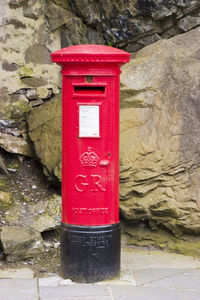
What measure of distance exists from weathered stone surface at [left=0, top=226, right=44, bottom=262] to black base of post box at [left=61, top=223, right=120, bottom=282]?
0.56 m

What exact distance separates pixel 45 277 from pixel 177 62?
2.14 meters

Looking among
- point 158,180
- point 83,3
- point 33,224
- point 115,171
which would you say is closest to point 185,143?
Answer: point 158,180

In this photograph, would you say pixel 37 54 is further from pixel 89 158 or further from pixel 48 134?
pixel 89 158

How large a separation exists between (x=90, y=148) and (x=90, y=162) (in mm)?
96

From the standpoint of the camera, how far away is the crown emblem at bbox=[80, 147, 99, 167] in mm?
3717

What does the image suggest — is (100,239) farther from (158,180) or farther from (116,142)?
(158,180)

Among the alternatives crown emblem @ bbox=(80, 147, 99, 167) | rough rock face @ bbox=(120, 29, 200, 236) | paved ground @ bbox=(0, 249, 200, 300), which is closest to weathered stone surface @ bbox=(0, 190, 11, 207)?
paved ground @ bbox=(0, 249, 200, 300)

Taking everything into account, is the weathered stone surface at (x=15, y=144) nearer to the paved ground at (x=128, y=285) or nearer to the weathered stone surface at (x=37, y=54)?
the weathered stone surface at (x=37, y=54)

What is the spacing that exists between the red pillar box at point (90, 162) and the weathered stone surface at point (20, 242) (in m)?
0.54

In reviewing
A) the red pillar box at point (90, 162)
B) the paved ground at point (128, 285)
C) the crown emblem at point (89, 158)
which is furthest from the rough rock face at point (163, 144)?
the crown emblem at point (89, 158)

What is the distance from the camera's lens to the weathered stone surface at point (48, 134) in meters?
4.84

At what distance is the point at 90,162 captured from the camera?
12.2 ft

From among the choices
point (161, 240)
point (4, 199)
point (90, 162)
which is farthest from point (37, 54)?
point (161, 240)

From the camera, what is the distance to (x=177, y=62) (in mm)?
4715
